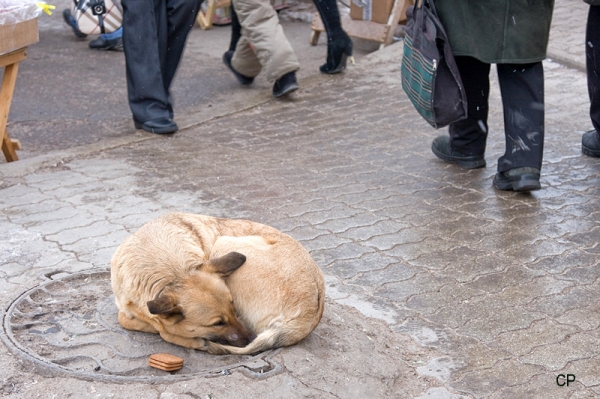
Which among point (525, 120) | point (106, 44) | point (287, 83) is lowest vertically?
point (106, 44)

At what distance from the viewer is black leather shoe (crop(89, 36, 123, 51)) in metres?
10.0

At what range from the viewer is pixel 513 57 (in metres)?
5.39

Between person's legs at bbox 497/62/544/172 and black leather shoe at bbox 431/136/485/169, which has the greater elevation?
person's legs at bbox 497/62/544/172

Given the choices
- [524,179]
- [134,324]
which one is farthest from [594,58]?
[134,324]

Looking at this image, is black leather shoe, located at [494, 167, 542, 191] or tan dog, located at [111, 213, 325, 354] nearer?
tan dog, located at [111, 213, 325, 354]

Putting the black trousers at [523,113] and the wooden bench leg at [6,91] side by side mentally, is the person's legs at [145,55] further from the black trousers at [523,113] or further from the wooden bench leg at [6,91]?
the black trousers at [523,113]

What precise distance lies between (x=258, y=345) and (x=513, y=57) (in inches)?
120

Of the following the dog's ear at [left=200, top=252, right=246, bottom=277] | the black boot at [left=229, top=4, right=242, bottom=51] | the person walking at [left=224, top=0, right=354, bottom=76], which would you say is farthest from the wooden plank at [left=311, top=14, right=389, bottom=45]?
the dog's ear at [left=200, top=252, right=246, bottom=277]

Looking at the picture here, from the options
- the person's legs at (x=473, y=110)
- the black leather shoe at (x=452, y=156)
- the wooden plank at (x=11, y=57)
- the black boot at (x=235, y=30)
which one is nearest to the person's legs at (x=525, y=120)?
the person's legs at (x=473, y=110)

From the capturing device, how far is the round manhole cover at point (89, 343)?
3.33 m

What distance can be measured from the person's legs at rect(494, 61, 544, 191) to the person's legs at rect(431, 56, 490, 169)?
29cm

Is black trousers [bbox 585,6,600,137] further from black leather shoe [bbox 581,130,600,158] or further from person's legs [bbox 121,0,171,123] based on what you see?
person's legs [bbox 121,0,171,123]

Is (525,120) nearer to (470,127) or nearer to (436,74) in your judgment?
(470,127)

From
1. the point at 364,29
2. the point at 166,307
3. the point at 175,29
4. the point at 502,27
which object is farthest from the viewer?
the point at 364,29
